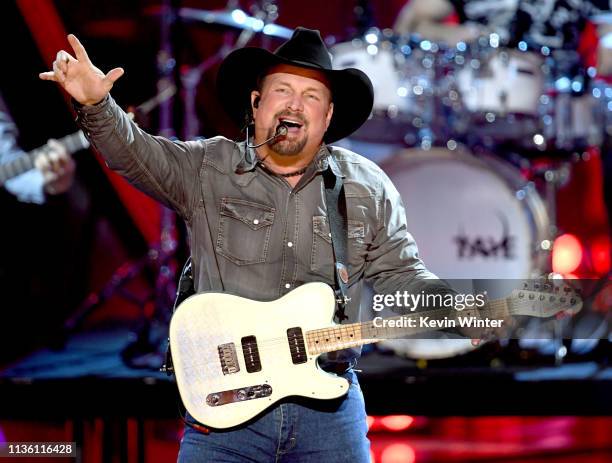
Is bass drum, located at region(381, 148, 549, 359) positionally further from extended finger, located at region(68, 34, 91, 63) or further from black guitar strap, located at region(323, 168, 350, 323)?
extended finger, located at region(68, 34, 91, 63)

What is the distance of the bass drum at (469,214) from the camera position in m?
5.53

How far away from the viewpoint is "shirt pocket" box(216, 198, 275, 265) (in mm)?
2754

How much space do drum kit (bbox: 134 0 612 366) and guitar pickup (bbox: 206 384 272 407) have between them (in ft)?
9.37

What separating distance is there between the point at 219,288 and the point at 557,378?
297 centimetres

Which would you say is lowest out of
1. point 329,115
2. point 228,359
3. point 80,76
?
point 228,359

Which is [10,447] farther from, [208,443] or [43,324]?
[43,324]

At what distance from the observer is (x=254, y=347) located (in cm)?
263

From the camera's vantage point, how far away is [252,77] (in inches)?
121

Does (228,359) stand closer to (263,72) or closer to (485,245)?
(263,72)

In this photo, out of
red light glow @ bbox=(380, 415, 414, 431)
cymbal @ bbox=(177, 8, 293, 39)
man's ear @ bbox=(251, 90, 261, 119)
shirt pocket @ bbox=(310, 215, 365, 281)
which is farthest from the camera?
cymbal @ bbox=(177, 8, 293, 39)

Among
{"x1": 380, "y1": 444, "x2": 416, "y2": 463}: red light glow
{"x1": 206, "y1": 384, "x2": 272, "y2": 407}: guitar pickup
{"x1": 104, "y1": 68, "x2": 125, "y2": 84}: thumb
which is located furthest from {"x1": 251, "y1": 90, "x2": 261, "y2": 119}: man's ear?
{"x1": 380, "y1": 444, "x2": 416, "y2": 463}: red light glow

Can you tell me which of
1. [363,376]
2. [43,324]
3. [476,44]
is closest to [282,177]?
[363,376]

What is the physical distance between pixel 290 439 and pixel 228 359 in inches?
13.5

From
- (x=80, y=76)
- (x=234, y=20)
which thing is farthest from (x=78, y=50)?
(x=234, y=20)
